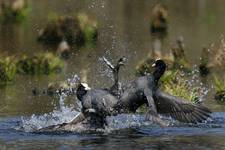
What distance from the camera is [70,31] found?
33.8m

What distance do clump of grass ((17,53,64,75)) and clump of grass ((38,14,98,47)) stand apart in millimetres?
6327

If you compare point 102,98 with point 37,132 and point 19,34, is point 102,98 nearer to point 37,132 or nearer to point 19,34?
point 37,132

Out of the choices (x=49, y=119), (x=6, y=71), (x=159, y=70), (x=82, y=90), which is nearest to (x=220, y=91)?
(x=159, y=70)

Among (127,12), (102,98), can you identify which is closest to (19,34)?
(127,12)

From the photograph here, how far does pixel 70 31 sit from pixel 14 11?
642cm

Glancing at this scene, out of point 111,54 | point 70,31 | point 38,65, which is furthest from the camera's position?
point 70,31

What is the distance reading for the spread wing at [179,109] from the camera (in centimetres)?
1856

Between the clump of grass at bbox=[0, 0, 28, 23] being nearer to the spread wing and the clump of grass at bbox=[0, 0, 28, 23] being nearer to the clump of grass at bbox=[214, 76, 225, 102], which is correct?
the clump of grass at bbox=[214, 76, 225, 102]

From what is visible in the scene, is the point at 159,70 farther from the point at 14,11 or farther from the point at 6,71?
the point at 14,11

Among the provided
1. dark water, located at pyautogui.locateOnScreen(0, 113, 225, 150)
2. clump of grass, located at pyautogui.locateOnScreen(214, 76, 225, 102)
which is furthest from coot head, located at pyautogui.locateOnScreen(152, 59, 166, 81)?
clump of grass, located at pyautogui.locateOnScreen(214, 76, 225, 102)

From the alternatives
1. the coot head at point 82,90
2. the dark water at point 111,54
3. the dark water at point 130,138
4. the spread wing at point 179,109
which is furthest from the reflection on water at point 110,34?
the dark water at point 130,138

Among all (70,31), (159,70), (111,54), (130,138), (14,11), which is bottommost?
(130,138)

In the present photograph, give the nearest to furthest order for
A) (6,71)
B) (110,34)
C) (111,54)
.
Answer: (6,71)
(111,54)
(110,34)

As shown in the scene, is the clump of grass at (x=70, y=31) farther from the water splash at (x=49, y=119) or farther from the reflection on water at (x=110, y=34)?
the water splash at (x=49, y=119)
